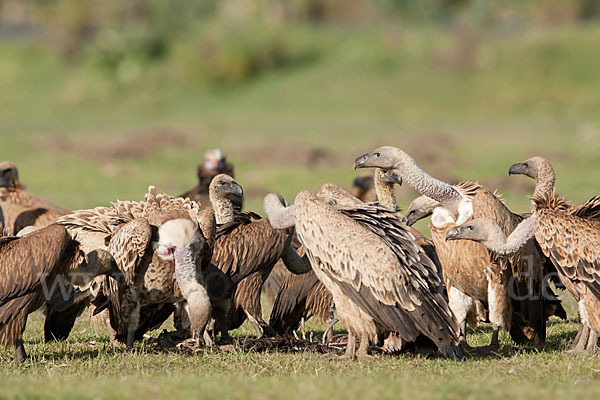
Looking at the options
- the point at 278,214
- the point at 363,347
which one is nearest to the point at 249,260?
the point at 278,214

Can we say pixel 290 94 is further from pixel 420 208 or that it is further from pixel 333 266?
pixel 333 266

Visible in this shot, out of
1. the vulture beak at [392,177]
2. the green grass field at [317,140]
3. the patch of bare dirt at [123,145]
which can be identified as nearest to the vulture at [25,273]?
the green grass field at [317,140]

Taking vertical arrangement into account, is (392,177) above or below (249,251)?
above

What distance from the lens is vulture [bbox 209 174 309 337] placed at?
7.96 metres

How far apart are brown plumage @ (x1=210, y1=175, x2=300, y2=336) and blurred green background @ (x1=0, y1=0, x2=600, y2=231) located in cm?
881

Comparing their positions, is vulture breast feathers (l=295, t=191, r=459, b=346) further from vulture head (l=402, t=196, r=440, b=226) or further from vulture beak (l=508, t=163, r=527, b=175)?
vulture beak (l=508, t=163, r=527, b=175)

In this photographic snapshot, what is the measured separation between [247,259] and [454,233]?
1.79 meters

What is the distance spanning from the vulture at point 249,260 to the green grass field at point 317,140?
83 cm

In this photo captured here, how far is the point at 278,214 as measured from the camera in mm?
7730

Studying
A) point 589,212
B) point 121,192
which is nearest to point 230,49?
point 121,192

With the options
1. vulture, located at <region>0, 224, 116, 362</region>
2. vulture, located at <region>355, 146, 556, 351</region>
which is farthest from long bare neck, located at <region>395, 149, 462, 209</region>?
vulture, located at <region>0, 224, 116, 362</region>

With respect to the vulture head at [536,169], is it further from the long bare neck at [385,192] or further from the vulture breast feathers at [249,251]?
the vulture breast feathers at [249,251]

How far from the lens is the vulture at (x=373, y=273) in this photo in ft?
22.1

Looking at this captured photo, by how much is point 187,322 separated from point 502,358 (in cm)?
254
